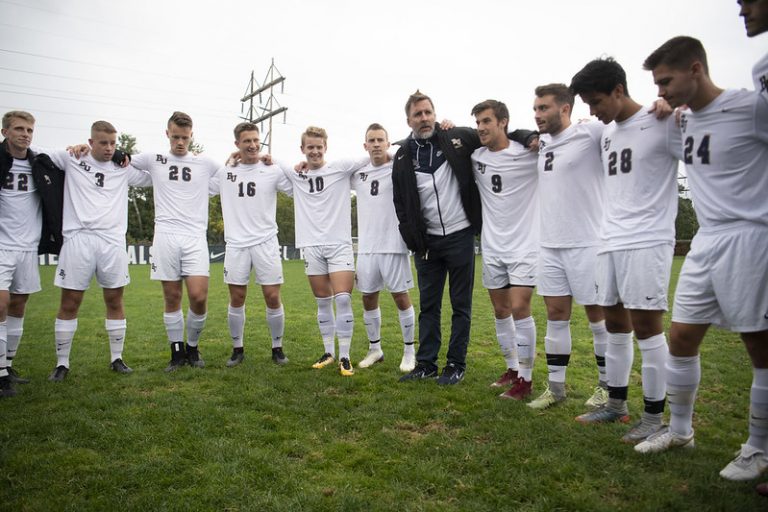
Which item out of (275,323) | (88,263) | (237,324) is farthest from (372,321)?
(88,263)

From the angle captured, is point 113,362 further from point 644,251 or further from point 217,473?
point 644,251

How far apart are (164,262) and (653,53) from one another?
220 inches

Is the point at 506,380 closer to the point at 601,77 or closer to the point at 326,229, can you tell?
the point at 326,229

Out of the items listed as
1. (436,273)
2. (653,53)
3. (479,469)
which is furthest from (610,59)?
(479,469)

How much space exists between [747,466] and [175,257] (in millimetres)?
5954

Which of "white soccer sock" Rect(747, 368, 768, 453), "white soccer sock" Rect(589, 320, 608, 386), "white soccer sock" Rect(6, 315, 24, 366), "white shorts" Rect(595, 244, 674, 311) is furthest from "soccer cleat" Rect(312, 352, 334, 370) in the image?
"white soccer sock" Rect(747, 368, 768, 453)

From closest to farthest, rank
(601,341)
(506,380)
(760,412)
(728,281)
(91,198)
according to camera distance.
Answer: (728,281), (760,412), (601,341), (506,380), (91,198)

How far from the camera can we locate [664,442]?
362 cm

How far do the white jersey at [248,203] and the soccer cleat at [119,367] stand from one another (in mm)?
1942

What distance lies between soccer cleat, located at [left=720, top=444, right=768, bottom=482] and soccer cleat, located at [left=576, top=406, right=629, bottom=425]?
1.13m

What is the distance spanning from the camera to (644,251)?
3775mm

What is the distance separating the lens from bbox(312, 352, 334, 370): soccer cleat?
21.2ft

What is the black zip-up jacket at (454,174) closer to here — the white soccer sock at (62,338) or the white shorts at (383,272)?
the white shorts at (383,272)

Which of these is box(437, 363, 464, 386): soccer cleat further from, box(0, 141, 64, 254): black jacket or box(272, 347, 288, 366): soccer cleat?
box(0, 141, 64, 254): black jacket
